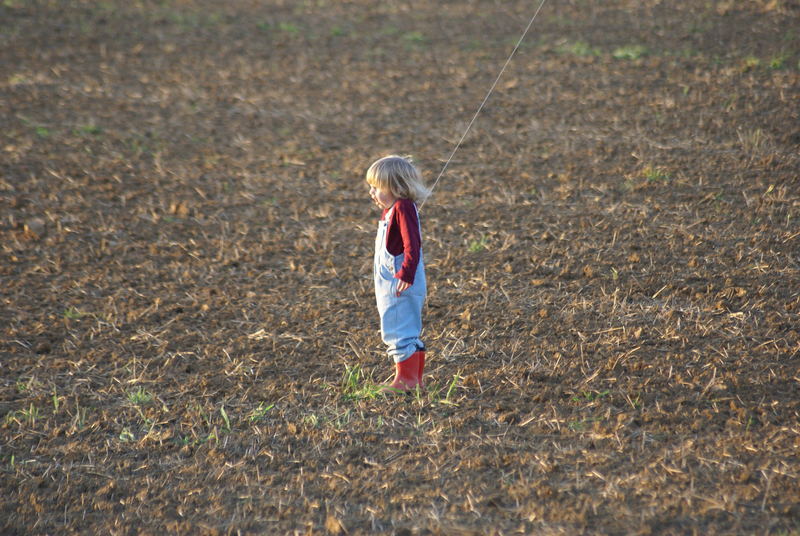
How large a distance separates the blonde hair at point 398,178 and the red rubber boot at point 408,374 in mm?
954

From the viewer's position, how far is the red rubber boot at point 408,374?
4.88 m

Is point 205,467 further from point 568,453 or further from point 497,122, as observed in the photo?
point 497,122

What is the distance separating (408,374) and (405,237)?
0.86 m

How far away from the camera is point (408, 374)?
4.91 metres

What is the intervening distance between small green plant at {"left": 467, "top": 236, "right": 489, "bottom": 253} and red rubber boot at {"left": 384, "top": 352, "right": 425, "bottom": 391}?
2.14 metres

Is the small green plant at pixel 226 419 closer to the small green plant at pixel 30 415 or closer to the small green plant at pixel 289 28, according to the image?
the small green plant at pixel 30 415

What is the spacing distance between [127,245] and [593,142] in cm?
491

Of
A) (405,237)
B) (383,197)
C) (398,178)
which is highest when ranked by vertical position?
(398,178)

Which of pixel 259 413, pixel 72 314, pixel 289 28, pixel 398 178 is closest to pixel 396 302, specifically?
pixel 398 178

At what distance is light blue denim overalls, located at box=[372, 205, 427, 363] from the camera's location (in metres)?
4.73

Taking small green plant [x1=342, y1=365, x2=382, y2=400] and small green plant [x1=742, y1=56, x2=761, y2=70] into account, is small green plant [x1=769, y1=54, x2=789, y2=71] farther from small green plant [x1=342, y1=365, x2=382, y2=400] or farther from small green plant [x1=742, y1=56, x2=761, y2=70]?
small green plant [x1=342, y1=365, x2=382, y2=400]

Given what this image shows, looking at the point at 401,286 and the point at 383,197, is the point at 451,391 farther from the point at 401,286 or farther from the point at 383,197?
the point at 383,197

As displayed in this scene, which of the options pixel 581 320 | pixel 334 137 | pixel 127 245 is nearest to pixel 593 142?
pixel 334 137

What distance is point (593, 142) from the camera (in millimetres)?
8930
